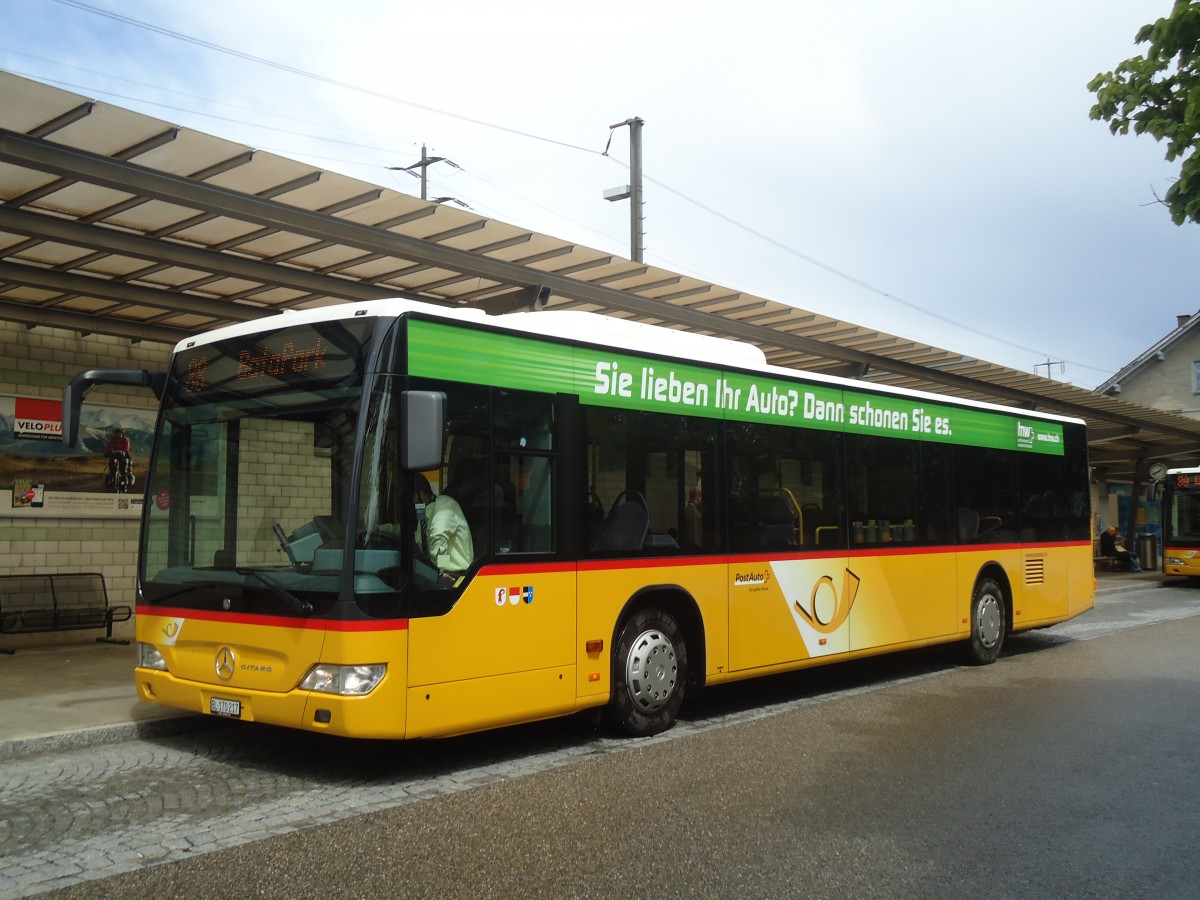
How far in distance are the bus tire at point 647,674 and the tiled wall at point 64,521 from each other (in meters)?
7.76

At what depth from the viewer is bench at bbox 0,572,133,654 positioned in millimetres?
12414

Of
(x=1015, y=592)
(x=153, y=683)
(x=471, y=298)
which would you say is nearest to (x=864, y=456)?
(x=1015, y=592)

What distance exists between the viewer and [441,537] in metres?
6.98

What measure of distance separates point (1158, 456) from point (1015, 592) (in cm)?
2466

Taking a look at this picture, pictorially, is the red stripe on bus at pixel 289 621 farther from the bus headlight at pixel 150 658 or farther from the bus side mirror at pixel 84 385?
the bus side mirror at pixel 84 385

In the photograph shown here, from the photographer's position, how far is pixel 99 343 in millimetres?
13648

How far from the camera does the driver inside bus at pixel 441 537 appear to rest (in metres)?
6.85

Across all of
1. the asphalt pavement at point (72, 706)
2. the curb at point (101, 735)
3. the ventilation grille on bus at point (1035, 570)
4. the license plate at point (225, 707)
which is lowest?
the curb at point (101, 735)

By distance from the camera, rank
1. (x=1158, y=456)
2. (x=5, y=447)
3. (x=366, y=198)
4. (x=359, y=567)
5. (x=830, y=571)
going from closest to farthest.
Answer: (x=359, y=567), (x=366, y=198), (x=830, y=571), (x=5, y=447), (x=1158, y=456)

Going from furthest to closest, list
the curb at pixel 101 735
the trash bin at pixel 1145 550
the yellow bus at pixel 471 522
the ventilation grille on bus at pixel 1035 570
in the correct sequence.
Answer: the trash bin at pixel 1145 550
the ventilation grille on bus at pixel 1035 570
the curb at pixel 101 735
the yellow bus at pixel 471 522

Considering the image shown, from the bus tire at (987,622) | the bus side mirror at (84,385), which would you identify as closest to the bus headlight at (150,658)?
the bus side mirror at (84,385)

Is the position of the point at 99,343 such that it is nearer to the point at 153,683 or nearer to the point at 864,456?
the point at 153,683

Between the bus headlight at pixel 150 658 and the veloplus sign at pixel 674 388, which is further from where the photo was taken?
the bus headlight at pixel 150 658

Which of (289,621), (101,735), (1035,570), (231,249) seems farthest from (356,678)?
(1035,570)
